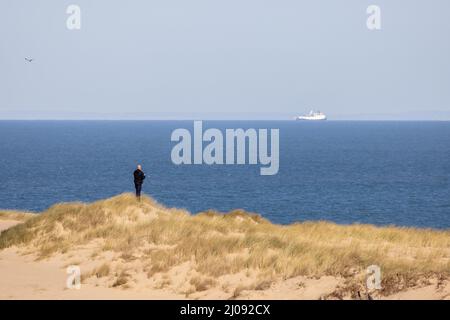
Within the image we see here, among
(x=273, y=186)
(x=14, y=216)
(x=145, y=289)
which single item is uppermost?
(x=145, y=289)

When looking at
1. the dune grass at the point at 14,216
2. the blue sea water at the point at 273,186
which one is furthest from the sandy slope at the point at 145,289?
the blue sea water at the point at 273,186

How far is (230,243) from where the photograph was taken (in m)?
22.6

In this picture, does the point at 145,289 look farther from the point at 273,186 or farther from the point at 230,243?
the point at 273,186

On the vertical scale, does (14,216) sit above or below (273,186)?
above

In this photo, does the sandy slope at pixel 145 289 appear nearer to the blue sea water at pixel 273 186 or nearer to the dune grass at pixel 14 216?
the dune grass at pixel 14 216

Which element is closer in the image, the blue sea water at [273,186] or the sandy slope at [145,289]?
the sandy slope at [145,289]

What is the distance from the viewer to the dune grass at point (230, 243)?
19688 mm

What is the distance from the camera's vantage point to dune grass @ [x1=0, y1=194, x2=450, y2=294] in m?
19.7

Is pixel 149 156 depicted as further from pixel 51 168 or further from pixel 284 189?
pixel 284 189

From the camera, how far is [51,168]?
363 ft

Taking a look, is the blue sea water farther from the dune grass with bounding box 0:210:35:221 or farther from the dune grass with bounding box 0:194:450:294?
the dune grass with bounding box 0:194:450:294

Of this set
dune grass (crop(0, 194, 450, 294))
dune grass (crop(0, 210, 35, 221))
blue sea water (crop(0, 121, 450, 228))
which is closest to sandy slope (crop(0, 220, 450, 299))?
dune grass (crop(0, 194, 450, 294))

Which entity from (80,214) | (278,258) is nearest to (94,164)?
(80,214)

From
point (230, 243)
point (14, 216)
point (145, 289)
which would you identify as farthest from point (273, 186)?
point (145, 289)
